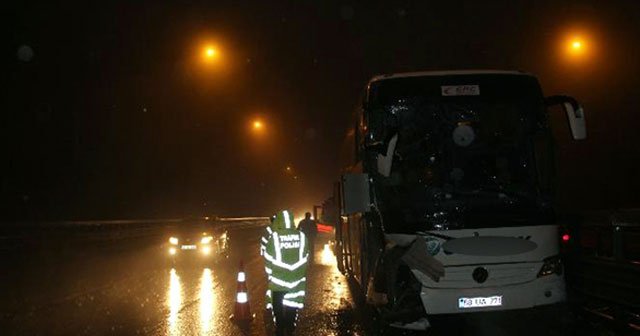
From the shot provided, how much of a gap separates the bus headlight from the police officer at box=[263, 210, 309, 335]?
2970mm

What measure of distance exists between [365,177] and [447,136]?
1237 millimetres

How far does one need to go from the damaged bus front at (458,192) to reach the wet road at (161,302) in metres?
0.46

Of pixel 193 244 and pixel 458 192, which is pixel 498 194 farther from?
pixel 193 244

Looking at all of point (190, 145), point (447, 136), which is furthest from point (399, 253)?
point (190, 145)

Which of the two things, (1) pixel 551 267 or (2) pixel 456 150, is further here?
(2) pixel 456 150

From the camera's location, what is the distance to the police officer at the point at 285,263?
8.56 meters

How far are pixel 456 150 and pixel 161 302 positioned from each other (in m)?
7.00

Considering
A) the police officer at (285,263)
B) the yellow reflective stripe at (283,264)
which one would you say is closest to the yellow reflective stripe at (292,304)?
the police officer at (285,263)

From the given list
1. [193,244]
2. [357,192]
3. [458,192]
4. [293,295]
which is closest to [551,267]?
[458,192]

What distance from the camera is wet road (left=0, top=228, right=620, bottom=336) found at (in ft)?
32.1

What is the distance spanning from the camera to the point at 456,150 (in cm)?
919

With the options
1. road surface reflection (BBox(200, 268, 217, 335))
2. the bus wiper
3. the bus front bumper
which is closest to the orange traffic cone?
road surface reflection (BBox(200, 268, 217, 335))

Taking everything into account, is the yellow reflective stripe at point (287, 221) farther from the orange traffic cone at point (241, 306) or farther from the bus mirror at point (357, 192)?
the orange traffic cone at point (241, 306)

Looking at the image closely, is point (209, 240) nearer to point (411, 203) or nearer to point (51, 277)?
point (51, 277)
